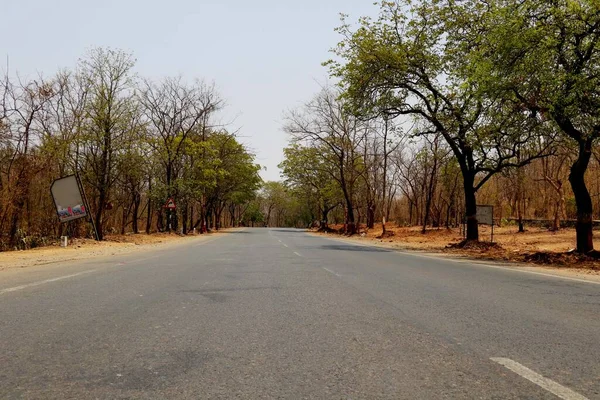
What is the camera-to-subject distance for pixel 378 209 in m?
83.8

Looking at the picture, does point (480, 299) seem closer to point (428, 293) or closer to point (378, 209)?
point (428, 293)

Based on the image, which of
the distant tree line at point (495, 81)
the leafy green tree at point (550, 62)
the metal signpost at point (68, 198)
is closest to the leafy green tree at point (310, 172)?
the distant tree line at point (495, 81)

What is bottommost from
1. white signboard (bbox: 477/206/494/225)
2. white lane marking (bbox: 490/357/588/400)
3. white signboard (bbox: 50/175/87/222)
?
white lane marking (bbox: 490/357/588/400)

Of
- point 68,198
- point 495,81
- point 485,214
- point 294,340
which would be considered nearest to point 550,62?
point 495,81

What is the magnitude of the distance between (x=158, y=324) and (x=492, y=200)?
5588 centimetres

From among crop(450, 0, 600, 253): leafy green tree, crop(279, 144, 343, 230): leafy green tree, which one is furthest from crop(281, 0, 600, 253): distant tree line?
crop(279, 144, 343, 230): leafy green tree

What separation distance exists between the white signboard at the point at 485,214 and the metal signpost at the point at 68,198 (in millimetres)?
19373

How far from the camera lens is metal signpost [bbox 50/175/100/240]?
2380 cm

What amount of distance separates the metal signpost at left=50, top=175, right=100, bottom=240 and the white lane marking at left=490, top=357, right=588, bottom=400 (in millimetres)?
22925

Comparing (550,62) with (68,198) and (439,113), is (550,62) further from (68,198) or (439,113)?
(68,198)

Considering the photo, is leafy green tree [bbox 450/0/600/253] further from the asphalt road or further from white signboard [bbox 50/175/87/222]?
white signboard [bbox 50/175/87/222]

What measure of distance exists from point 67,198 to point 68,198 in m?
0.04

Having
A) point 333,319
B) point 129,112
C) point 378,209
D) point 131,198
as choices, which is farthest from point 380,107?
point 378,209

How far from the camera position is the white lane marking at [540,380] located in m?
3.85
